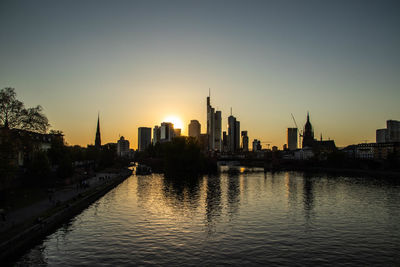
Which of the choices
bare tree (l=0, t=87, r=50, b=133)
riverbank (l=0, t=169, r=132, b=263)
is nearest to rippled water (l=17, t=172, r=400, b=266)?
riverbank (l=0, t=169, r=132, b=263)

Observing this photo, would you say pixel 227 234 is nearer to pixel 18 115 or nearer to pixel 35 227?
pixel 35 227

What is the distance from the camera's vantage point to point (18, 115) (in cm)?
5631

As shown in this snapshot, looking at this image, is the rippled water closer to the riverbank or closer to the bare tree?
the riverbank

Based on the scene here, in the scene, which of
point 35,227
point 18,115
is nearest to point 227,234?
point 35,227

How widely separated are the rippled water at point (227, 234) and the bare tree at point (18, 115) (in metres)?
19.0

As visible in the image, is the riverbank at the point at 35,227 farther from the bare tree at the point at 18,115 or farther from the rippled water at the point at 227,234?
the bare tree at the point at 18,115

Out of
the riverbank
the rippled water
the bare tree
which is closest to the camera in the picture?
the riverbank

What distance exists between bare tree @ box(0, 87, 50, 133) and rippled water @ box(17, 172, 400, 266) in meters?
19.0

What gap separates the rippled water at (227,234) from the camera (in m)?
30.5

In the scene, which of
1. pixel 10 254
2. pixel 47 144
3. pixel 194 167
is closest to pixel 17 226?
pixel 10 254

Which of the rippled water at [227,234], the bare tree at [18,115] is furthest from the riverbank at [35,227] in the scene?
the bare tree at [18,115]

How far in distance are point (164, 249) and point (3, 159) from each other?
2600 centimetres

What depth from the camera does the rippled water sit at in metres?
30.5

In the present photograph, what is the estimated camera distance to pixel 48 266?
2833 centimetres
